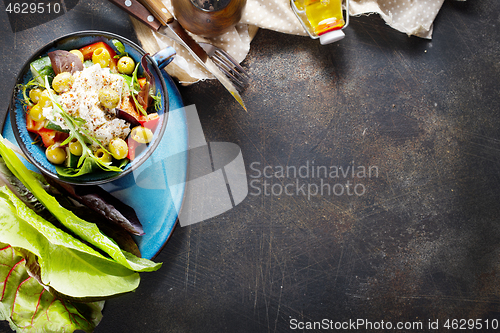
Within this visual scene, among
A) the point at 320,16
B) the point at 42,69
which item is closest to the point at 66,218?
the point at 42,69

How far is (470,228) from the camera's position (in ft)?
4.18

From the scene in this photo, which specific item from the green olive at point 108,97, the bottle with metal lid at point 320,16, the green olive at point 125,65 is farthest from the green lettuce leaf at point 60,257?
the bottle with metal lid at point 320,16

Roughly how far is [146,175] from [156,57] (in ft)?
1.24

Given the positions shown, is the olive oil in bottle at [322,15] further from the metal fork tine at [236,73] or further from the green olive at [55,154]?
the green olive at [55,154]

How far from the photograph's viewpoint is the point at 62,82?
853mm

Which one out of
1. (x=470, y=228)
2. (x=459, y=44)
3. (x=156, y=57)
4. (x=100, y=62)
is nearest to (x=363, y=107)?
(x=459, y=44)

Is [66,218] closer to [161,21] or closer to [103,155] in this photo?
[103,155]

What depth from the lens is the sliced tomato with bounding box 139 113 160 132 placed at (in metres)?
0.90

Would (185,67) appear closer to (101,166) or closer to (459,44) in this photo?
(101,166)

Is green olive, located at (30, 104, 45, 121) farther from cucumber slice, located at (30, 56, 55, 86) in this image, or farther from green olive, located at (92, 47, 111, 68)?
green olive, located at (92, 47, 111, 68)

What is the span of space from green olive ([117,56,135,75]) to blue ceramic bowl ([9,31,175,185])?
23 mm

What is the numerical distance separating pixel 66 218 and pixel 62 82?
1.21 ft

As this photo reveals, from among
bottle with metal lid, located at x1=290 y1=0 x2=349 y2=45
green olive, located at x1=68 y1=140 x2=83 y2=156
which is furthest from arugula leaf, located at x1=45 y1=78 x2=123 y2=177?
bottle with metal lid, located at x1=290 y1=0 x2=349 y2=45

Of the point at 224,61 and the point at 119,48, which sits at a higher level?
the point at 119,48
